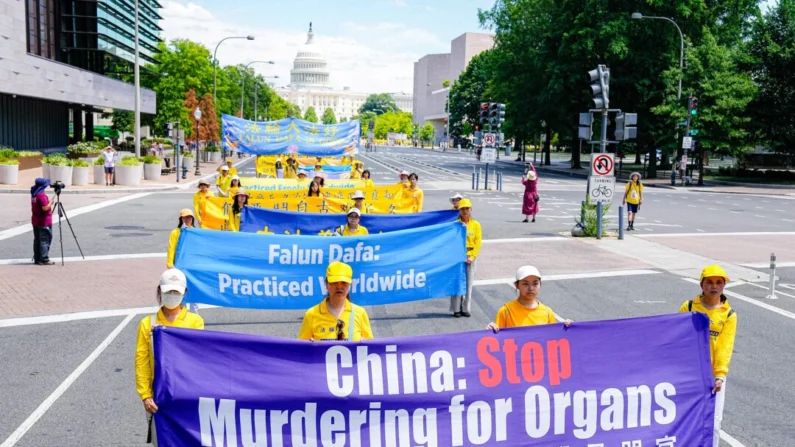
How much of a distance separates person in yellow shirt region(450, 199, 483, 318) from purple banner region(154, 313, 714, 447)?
500cm

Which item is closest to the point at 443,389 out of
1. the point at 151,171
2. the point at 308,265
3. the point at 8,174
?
the point at 308,265

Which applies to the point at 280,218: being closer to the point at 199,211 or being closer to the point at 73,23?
the point at 199,211

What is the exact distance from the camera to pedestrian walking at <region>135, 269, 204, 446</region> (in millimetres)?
5133

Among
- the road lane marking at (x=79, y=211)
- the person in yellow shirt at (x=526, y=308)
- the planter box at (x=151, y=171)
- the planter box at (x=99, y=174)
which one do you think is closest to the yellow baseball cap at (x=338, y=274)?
the person in yellow shirt at (x=526, y=308)

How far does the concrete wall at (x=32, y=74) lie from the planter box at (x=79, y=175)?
10.2 metres

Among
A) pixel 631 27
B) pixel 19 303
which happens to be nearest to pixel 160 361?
pixel 19 303

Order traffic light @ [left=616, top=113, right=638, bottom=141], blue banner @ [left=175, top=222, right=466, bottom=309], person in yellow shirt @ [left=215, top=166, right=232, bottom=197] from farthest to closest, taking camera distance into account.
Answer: traffic light @ [left=616, top=113, right=638, bottom=141] < person in yellow shirt @ [left=215, top=166, right=232, bottom=197] < blue banner @ [left=175, top=222, right=466, bottom=309]

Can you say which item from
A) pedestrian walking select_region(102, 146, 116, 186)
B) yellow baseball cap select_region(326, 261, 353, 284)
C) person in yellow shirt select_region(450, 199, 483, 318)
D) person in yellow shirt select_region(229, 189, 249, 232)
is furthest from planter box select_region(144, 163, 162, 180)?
yellow baseball cap select_region(326, 261, 353, 284)

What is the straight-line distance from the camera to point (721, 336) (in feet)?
19.7

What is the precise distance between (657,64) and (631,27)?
361cm

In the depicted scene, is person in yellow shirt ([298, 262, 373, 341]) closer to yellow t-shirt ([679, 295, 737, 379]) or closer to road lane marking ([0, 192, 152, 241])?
yellow t-shirt ([679, 295, 737, 379])

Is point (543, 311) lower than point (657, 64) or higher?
lower

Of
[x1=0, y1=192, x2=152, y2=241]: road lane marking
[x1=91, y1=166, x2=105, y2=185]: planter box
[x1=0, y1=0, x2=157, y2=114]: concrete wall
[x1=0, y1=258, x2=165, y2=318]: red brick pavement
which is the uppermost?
[x1=0, y1=0, x2=157, y2=114]: concrete wall

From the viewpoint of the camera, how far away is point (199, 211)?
13734mm
